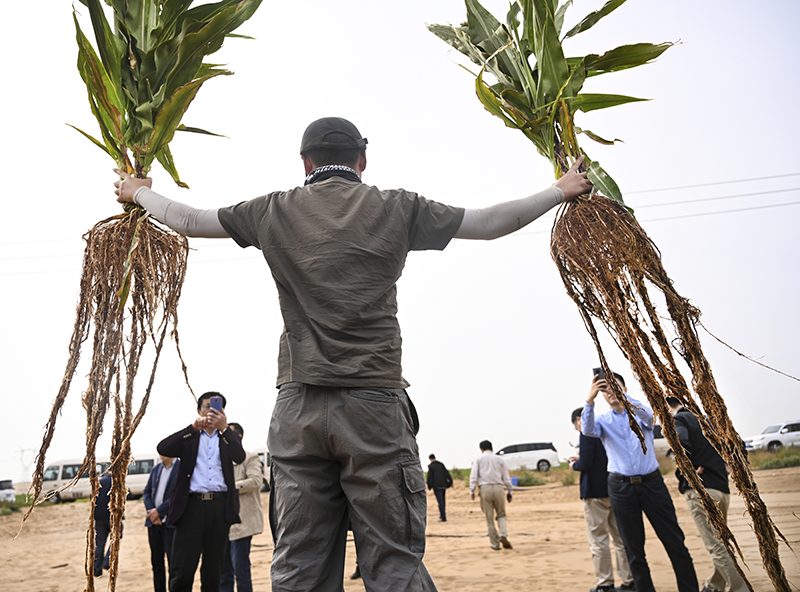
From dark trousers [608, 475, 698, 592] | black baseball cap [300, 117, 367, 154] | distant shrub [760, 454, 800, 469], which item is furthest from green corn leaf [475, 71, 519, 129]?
distant shrub [760, 454, 800, 469]

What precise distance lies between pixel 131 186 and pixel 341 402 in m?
1.39

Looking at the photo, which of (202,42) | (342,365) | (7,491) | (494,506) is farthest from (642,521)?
(7,491)

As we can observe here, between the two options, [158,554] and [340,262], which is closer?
[340,262]

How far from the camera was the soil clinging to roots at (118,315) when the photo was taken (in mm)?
2289

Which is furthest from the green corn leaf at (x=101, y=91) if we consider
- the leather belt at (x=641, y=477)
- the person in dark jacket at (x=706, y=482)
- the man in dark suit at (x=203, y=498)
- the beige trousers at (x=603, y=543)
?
the beige trousers at (x=603, y=543)

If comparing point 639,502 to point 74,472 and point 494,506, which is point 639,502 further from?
point 74,472

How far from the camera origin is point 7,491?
27844mm

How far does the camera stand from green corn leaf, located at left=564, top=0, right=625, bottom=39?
2721mm

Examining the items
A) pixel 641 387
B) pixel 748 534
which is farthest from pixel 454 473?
pixel 641 387

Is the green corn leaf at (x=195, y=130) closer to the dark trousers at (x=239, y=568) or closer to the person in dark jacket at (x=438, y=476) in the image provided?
the dark trousers at (x=239, y=568)

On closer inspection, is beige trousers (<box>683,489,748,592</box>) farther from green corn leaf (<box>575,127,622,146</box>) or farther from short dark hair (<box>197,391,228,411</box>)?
short dark hair (<box>197,391,228,411</box>)

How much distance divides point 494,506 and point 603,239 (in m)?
7.86

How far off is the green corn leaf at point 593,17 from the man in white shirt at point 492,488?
301 inches

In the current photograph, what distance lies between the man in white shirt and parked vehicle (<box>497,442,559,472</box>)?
66.2ft
